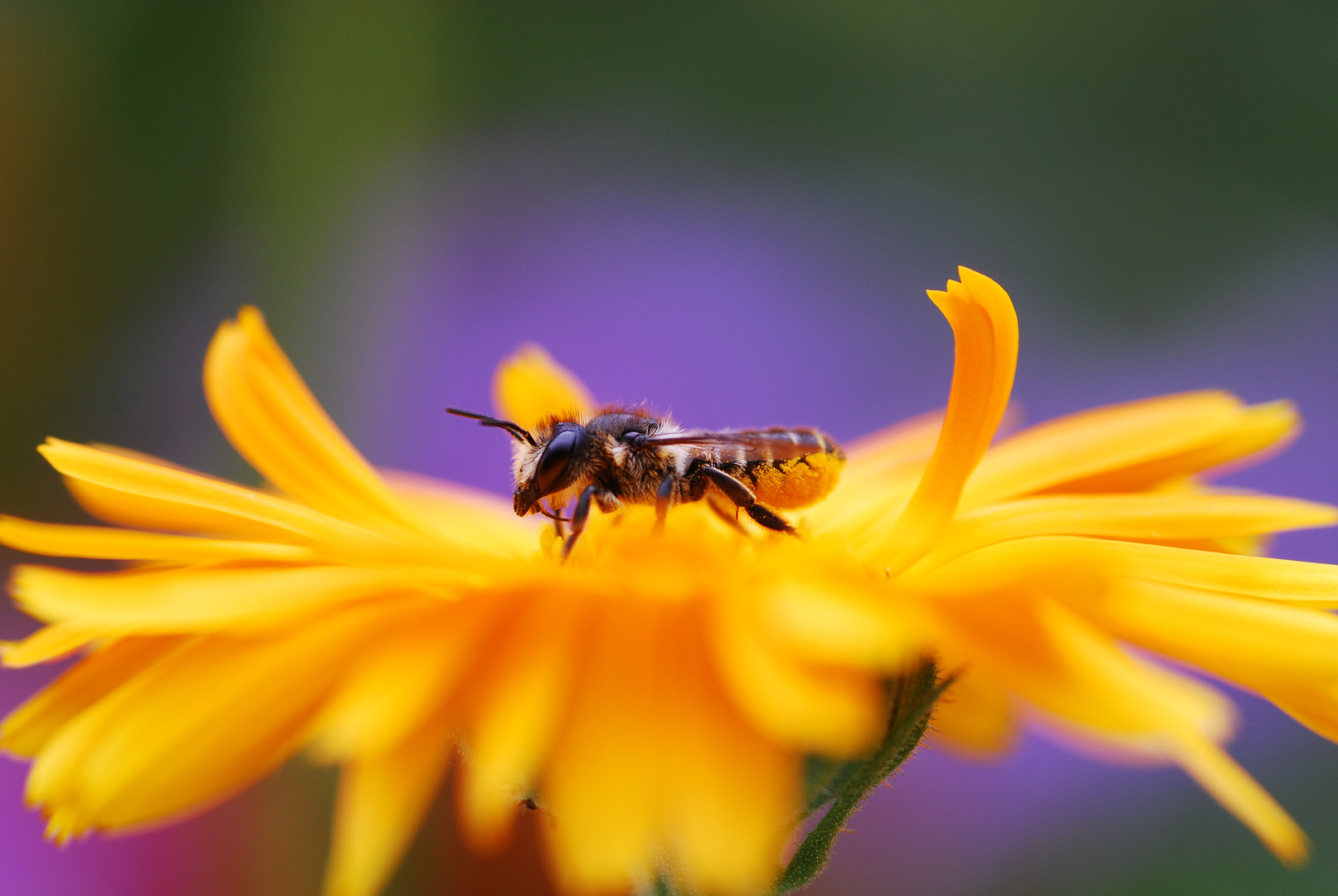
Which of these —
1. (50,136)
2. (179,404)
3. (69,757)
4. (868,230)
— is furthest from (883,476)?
(868,230)

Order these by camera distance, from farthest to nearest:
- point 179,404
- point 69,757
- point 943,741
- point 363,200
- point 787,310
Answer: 1. point 787,310
2. point 179,404
3. point 363,200
4. point 943,741
5. point 69,757

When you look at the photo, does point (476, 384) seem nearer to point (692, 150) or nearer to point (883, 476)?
point (692, 150)

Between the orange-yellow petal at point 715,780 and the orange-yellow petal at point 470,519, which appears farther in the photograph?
the orange-yellow petal at point 470,519

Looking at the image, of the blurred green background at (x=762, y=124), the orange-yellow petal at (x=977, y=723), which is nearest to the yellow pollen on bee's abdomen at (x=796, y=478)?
the orange-yellow petal at (x=977, y=723)

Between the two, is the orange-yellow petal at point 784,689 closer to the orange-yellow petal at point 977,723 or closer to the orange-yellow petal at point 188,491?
the orange-yellow petal at point 188,491

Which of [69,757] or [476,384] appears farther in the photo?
[476,384]

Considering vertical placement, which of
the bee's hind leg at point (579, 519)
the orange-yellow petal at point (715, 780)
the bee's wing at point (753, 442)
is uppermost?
the bee's wing at point (753, 442)
